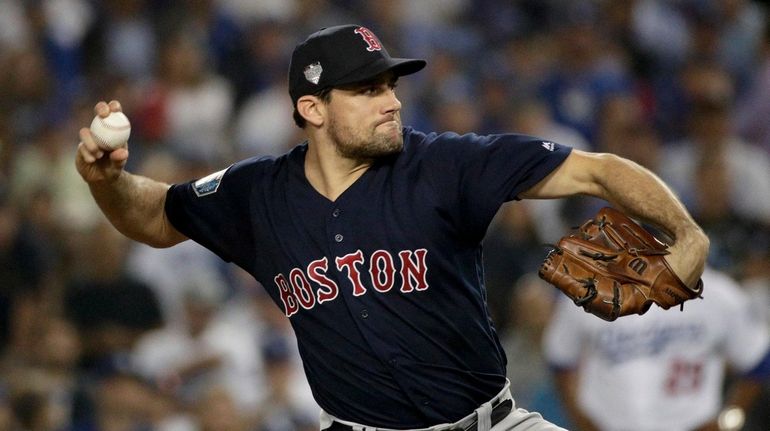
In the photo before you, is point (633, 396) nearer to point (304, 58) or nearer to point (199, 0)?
point (304, 58)

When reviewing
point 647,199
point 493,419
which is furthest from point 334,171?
point 647,199

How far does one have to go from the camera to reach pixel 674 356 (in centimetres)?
592

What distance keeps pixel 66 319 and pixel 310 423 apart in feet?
4.91

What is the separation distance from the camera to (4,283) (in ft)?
24.3

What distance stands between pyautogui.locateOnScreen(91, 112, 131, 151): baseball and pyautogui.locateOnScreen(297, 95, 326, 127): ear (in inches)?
21.1

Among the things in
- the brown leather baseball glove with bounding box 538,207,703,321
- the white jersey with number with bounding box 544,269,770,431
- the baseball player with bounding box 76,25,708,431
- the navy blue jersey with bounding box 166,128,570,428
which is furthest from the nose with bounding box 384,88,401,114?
the white jersey with number with bounding box 544,269,770,431

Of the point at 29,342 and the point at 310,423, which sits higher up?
the point at 29,342

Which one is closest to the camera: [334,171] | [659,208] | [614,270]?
[659,208]

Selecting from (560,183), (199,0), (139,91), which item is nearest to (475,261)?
(560,183)

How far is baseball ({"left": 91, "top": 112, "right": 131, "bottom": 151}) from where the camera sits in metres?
4.11

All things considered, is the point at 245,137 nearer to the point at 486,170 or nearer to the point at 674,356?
the point at 674,356

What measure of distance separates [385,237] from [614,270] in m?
0.68

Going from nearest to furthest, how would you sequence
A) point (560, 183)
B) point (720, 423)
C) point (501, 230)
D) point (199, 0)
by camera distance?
point (560, 183) → point (720, 423) → point (501, 230) → point (199, 0)

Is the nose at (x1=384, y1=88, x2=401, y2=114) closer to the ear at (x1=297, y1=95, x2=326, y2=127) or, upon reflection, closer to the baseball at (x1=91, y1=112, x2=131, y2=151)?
the ear at (x1=297, y1=95, x2=326, y2=127)
